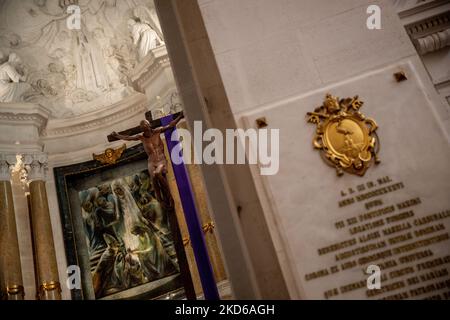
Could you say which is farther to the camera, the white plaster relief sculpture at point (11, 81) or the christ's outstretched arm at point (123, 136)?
the white plaster relief sculpture at point (11, 81)

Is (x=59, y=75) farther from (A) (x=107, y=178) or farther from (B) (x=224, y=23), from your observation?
(B) (x=224, y=23)

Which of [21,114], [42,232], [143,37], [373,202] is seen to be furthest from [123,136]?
[373,202]

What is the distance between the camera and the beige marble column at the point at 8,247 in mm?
7879

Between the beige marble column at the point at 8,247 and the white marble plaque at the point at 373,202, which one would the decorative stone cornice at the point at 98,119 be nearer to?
the beige marble column at the point at 8,247

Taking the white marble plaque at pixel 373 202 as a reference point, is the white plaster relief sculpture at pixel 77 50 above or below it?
above

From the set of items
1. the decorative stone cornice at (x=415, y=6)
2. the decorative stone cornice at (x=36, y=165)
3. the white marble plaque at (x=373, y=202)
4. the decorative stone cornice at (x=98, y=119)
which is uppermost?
the decorative stone cornice at (x=98, y=119)

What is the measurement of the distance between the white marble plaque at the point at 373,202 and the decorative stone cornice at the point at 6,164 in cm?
798

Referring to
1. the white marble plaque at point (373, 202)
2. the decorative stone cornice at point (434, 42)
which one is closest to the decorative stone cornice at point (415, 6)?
the decorative stone cornice at point (434, 42)

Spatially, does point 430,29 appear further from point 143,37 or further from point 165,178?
point 143,37

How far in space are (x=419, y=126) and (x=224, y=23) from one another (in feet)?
7.18

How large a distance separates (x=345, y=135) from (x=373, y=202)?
0.65 m

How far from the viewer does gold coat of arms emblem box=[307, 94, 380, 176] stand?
3.50 meters

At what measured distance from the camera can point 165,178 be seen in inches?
299
